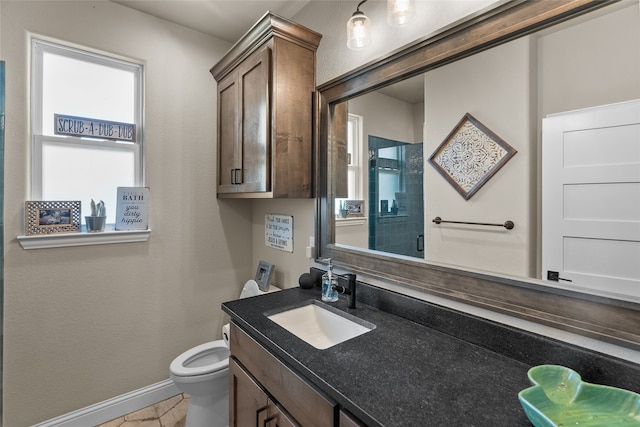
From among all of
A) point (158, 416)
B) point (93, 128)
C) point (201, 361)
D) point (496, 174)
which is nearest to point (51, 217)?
point (93, 128)

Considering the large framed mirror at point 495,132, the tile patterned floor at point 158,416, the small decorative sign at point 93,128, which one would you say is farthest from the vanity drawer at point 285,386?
the small decorative sign at point 93,128

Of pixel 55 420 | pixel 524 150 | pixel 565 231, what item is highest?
pixel 524 150

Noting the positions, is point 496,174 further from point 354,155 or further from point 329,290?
point 329,290

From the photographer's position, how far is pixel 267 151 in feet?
5.50

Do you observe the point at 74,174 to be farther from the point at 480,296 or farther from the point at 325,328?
the point at 480,296

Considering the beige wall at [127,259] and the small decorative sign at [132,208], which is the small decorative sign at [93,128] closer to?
the beige wall at [127,259]

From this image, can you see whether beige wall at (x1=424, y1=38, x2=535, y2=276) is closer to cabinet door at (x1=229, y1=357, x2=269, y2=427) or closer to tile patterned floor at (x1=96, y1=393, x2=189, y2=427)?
cabinet door at (x1=229, y1=357, x2=269, y2=427)

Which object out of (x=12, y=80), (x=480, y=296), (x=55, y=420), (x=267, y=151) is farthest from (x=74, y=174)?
(x=480, y=296)

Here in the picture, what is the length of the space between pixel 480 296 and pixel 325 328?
71cm

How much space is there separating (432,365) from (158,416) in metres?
1.99

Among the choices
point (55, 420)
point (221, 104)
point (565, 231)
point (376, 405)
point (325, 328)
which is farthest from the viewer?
point (221, 104)

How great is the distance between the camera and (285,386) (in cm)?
102

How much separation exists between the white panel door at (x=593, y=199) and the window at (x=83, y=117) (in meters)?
2.28

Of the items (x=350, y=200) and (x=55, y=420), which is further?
(x=55, y=420)
